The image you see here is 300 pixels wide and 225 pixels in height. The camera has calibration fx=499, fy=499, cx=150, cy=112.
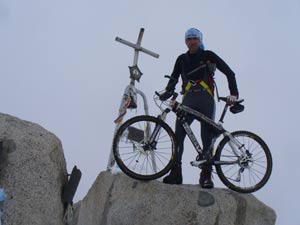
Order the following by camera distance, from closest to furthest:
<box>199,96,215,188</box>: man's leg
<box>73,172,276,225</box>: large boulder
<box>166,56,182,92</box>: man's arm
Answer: <box>73,172,276,225</box>: large boulder < <box>199,96,215,188</box>: man's leg < <box>166,56,182,92</box>: man's arm

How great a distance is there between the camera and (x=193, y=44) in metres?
8.98

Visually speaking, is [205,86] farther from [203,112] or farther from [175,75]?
[175,75]

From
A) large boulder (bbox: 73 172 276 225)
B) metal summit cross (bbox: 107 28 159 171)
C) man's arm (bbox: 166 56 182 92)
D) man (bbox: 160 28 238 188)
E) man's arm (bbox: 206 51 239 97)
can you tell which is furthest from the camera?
metal summit cross (bbox: 107 28 159 171)

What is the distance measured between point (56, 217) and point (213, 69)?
3.87 metres

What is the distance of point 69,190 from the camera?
9.40 meters

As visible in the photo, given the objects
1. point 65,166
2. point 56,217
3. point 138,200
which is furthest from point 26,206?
point 138,200

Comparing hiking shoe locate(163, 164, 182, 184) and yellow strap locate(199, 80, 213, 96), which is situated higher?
yellow strap locate(199, 80, 213, 96)

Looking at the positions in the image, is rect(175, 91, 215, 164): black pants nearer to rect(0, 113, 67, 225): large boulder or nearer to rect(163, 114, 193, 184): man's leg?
rect(163, 114, 193, 184): man's leg

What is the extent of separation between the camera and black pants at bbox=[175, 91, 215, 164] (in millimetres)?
8672

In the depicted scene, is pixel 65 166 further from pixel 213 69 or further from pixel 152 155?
pixel 213 69

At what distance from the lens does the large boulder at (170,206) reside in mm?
8234

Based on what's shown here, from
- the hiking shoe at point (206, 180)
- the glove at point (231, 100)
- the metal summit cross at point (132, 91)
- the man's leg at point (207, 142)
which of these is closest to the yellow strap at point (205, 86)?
the man's leg at point (207, 142)

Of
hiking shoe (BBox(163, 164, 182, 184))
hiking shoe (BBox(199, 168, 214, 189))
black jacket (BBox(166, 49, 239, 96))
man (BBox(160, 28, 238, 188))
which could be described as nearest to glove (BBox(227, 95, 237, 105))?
man (BBox(160, 28, 238, 188))

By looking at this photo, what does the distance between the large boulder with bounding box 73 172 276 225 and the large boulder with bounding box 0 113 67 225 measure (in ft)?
2.73
